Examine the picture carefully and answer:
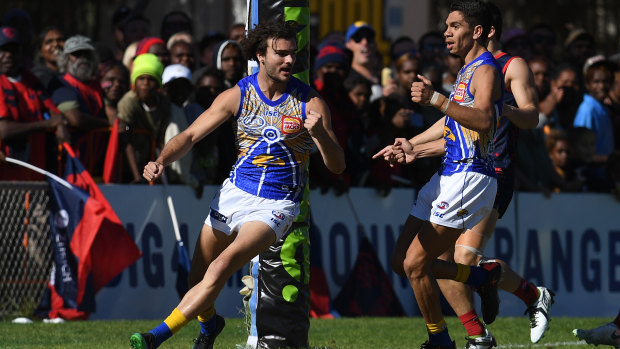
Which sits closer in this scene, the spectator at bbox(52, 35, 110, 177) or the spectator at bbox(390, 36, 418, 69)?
the spectator at bbox(52, 35, 110, 177)

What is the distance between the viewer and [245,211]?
27.1 ft

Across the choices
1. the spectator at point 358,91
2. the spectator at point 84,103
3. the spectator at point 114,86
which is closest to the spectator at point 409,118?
the spectator at point 358,91

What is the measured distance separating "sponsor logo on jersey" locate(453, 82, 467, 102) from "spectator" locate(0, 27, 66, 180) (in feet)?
15.4

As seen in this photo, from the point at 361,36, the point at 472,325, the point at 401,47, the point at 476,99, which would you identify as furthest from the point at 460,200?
the point at 401,47

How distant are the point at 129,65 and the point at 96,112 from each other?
1.90m

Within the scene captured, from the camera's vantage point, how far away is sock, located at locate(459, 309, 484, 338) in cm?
901

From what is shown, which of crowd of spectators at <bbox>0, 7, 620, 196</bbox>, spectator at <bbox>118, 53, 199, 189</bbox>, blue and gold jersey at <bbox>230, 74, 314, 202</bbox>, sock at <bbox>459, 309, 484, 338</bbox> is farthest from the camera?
spectator at <bbox>118, 53, 199, 189</bbox>

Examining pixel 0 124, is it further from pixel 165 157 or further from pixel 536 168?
pixel 536 168

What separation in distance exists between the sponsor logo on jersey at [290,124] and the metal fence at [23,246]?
14.4 ft

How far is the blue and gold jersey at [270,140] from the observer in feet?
27.3

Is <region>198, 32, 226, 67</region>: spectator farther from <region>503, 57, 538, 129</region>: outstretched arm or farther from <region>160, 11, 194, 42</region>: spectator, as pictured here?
<region>503, 57, 538, 129</region>: outstretched arm

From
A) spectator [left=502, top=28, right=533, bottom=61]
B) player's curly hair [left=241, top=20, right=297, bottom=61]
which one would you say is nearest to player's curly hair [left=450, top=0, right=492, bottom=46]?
player's curly hair [left=241, top=20, right=297, bottom=61]

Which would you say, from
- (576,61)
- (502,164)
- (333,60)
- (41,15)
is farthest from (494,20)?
(41,15)

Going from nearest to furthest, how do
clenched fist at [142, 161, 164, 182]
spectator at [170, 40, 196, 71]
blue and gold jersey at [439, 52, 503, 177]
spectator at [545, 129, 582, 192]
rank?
clenched fist at [142, 161, 164, 182], blue and gold jersey at [439, 52, 503, 177], spectator at [170, 40, 196, 71], spectator at [545, 129, 582, 192]
